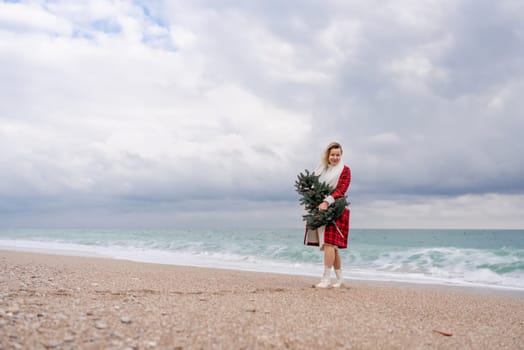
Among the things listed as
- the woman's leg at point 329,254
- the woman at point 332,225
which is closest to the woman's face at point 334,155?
the woman at point 332,225

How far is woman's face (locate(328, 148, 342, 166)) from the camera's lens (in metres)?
6.54

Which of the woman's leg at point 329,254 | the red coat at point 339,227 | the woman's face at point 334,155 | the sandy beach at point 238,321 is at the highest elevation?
the woman's face at point 334,155

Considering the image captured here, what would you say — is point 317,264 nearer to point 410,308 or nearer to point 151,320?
point 410,308

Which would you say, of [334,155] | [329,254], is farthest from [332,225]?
[334,155]

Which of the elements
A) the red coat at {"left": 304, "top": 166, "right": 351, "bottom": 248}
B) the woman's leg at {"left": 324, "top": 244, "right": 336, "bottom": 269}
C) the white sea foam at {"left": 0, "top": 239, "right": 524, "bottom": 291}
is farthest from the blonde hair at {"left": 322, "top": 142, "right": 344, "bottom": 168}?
the white sea foam at {"left": 0, "top": 239, "right": 524, "bottom": 291}

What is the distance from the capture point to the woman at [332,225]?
6.23 meters

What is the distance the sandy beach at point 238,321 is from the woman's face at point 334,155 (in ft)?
6.84

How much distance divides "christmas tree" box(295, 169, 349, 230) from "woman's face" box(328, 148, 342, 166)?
1.28 feet

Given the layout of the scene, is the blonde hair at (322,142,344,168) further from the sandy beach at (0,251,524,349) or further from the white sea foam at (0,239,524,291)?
the white sea foam at (0,239,524,291)

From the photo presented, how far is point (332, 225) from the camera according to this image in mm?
6262

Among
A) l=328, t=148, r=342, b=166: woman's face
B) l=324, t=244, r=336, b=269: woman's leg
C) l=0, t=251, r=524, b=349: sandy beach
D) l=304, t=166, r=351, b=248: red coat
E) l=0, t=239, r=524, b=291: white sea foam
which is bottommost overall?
l=0, t=239, r=524, b=291: white sea foam

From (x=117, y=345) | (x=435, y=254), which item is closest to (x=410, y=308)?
(x=117, y=345)

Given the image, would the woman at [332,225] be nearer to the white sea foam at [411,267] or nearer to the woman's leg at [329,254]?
the woman's leg at [329,254]

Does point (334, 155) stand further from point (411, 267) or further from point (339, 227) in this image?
point (411, 267)
